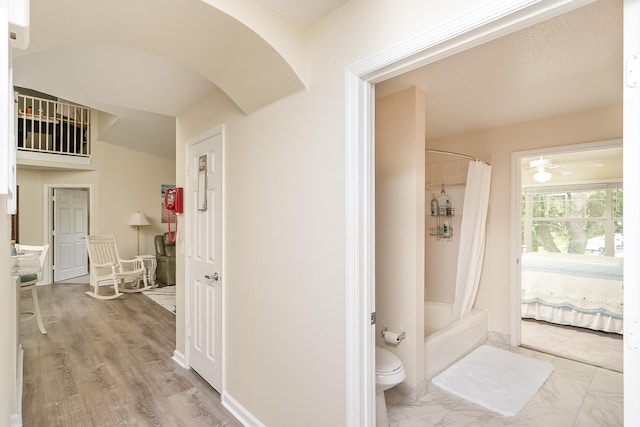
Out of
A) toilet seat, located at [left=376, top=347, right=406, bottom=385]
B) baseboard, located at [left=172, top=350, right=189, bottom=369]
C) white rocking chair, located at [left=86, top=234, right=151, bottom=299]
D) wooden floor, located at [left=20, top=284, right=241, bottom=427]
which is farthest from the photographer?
white rocking chair, located at [left=86, top=234, right=151, bottom=299]

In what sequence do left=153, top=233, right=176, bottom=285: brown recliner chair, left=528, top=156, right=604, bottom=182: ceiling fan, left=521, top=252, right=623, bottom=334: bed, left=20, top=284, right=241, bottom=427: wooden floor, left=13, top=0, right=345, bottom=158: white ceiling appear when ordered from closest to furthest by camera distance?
1. left=13, top=0, right=345, bottom=158: white ceiling
2. left=20, top=284, right=241, bottom=427: wooden floor
3. left=521, top=252, right=623, bottom=334: bed
4. left=528, top=156, right=604, bottom=182: ceiling fan
5. left=153, top=233, right=176, bottom=285: brown recliner chair

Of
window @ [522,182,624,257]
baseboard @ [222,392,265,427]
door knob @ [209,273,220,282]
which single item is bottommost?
baseboard @ [222,392,265,427]

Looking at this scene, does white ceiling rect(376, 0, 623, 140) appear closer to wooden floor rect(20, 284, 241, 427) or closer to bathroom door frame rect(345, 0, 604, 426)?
bathroom door frame rect(345, 0, 604, 426)

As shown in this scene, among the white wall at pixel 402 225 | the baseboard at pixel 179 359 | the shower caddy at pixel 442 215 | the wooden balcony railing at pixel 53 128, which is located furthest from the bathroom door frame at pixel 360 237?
the wooden balcony railing at pixel 53 128

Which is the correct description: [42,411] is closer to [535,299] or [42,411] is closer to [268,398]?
[268,398]

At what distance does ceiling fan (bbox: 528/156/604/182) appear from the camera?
392 cm

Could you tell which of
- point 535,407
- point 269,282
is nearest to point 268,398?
point 269,282

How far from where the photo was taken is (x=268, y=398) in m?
1.96

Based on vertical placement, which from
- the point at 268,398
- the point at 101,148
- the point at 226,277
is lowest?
the point at 268,398

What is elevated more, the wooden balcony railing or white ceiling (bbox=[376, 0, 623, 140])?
the wooden balcony railing

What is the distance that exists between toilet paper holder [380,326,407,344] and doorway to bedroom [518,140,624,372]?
1.44m

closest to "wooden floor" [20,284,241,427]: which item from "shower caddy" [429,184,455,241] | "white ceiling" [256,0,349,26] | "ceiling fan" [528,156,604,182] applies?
"white ceiling" [256,0,349,26]

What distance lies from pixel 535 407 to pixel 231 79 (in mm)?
2973

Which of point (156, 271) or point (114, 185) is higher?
point (114, 185)
